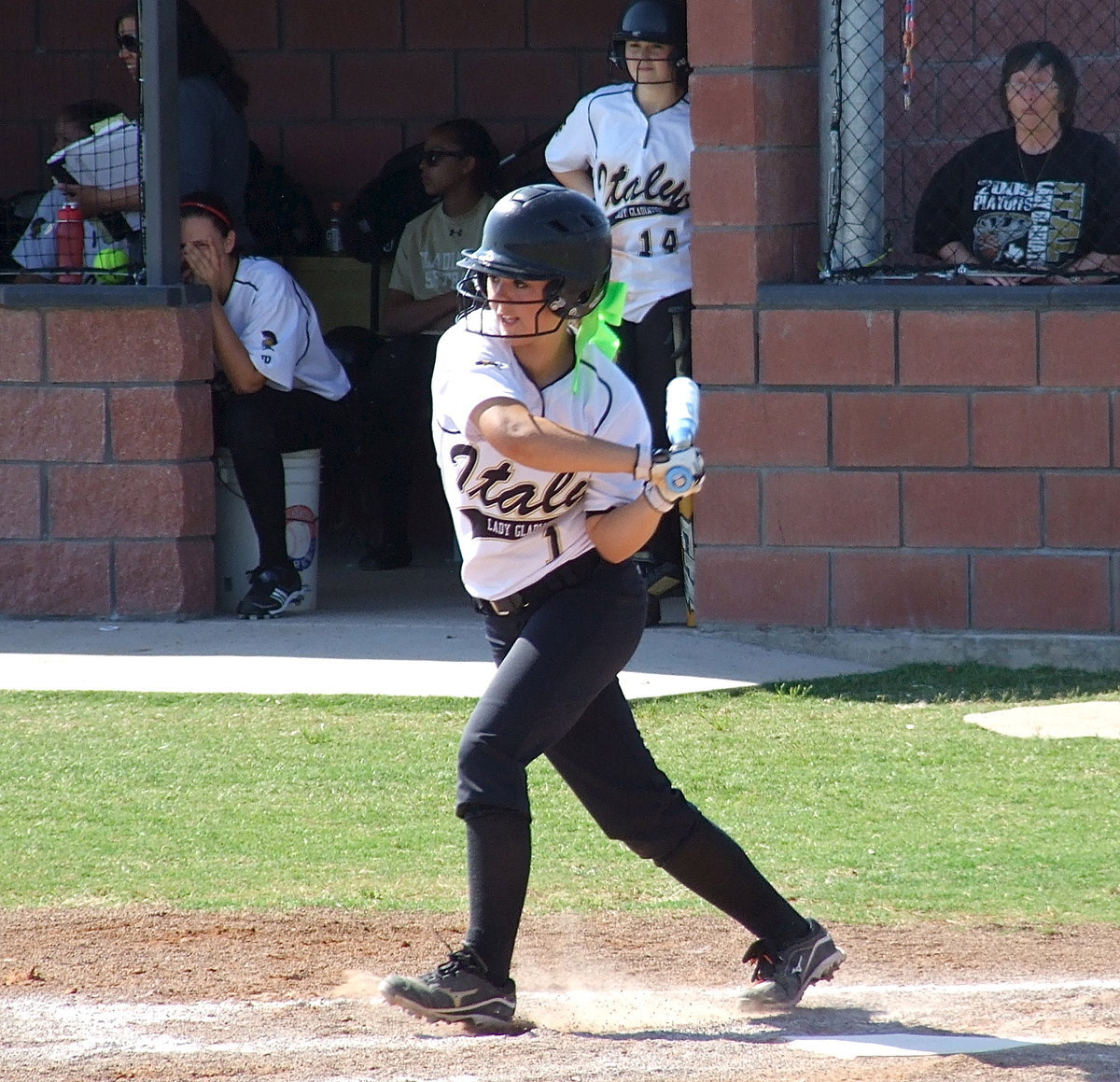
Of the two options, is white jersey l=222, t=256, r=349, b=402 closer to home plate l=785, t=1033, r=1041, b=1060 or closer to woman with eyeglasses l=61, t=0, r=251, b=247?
woman with eyeglasses l=61, t=0, r=251, b=247

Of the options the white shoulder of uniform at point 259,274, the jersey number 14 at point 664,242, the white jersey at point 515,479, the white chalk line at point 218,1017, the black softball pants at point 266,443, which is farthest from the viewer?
the white shoulder of uniform at point 259,274

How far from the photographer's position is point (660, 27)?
22.2 feet

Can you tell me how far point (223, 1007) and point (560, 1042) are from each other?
25.7 inches

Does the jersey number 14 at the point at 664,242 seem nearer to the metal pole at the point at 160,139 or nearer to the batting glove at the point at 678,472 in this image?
the metal pole at the point at 160,139

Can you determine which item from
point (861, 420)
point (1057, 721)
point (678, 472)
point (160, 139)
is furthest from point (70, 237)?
point (678, 472)

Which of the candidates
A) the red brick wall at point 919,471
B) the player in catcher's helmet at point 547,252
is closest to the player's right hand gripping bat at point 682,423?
the player in catcher's helmet at point 547,252

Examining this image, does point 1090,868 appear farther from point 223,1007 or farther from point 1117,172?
point 1117,172

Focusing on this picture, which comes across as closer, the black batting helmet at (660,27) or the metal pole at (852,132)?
the metal pole at (852,132)

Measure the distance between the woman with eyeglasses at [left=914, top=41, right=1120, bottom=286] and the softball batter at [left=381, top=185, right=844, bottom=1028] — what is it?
3.44 metres

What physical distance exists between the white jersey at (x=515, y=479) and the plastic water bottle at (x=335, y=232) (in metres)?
5.78

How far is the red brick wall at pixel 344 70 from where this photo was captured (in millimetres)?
9312

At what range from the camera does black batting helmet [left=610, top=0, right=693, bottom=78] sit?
6754 mm

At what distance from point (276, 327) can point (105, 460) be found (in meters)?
0.81

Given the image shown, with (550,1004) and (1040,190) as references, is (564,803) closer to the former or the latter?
(550,1004)
